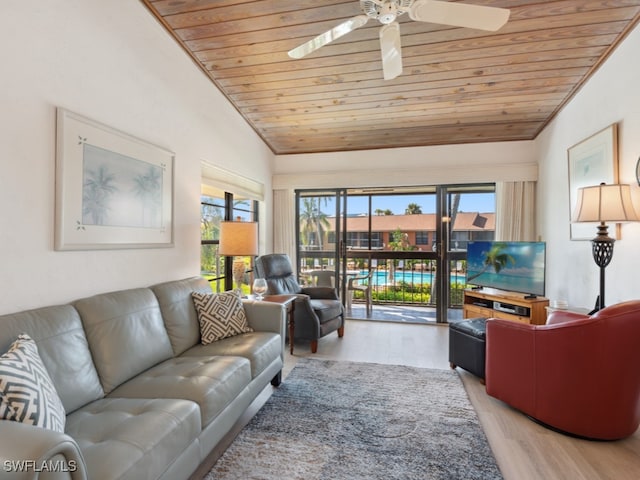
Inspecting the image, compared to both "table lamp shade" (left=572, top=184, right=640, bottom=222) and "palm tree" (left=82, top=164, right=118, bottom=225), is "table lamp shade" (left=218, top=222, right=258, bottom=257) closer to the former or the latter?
"palm tree" (left=82, top=164, right=118, bottom=225)

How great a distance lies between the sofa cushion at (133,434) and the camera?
3.49 ft

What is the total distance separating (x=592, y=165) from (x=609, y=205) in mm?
734

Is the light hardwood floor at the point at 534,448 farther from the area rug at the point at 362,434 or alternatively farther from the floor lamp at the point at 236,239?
the floor lamp at the point at 236,239

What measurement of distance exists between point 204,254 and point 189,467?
2.03 metres

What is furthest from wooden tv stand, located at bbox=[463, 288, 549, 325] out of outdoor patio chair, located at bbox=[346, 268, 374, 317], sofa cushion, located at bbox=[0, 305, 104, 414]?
sofa cushion, located at bbox=[0, 305, 104, 414]

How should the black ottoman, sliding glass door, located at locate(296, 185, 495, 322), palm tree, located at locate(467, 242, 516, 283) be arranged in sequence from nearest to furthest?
the black ottoman
palm tree, located at locate(467, 242, 516, 283)
sliding glass door, located at locate(296, 185, 495, 322)

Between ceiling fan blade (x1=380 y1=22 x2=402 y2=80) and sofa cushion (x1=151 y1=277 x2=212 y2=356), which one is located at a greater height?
ceiling fan blade (x1=380 y1=22 x2=402 y2=80)

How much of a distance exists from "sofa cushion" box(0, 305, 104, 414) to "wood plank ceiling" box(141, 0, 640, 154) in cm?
221

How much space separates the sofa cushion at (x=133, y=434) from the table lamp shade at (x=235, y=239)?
61.2 inches

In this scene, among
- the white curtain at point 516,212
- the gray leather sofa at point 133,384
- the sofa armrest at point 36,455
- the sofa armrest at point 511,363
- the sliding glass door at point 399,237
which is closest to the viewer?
the sofa armrest at point 36,455

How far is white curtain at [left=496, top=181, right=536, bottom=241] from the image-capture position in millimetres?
3971

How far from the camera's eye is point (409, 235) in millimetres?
4570

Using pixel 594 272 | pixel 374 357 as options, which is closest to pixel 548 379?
pixel 594 272

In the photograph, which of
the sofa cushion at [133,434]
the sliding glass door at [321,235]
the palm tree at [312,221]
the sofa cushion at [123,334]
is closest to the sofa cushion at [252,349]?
the sofa cushion at [123,334]
